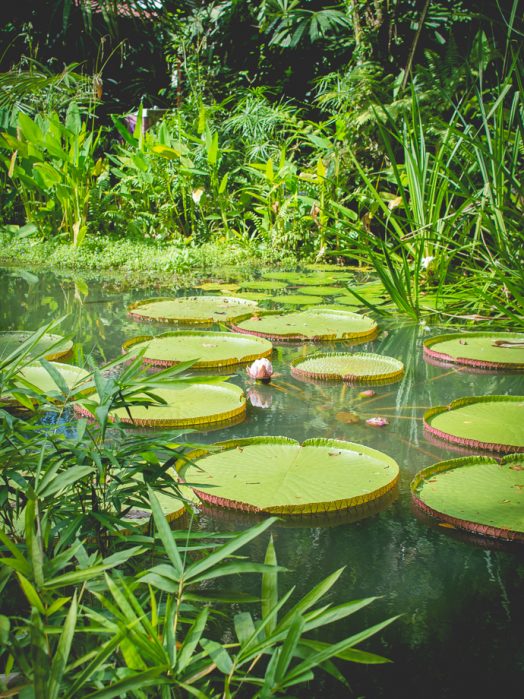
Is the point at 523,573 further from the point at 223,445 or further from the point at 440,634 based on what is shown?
the point at 223,445

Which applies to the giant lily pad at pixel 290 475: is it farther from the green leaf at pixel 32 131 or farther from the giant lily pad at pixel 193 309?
the green leaf at pixel 32 131

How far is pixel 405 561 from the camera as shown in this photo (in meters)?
1.38

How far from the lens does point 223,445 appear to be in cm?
180

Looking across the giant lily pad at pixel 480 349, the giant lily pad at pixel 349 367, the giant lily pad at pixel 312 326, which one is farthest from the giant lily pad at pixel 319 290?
the giant lily pad at pixel 349 367

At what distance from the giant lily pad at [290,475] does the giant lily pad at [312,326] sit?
122 cm

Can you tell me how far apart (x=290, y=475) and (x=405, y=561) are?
36 cm

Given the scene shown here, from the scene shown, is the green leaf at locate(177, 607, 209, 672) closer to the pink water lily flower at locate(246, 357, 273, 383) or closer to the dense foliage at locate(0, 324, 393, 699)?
the dense foliage at locate(0, 324, 393, 699)

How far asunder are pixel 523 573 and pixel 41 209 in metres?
5.05

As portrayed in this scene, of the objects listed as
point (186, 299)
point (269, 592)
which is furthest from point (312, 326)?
point (269, 592)

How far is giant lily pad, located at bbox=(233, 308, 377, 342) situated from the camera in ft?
9.92

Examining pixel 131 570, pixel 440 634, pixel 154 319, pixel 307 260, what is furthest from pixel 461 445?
pixel 307 260

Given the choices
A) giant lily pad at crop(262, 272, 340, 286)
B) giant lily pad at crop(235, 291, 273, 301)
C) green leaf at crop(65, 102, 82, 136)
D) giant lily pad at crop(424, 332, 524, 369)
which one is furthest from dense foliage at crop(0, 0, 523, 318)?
giant lily pad at crop(424, 332, 524, 369)

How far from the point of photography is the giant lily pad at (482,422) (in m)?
1.91

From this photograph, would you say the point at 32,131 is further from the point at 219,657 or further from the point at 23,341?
the point at 219,657
